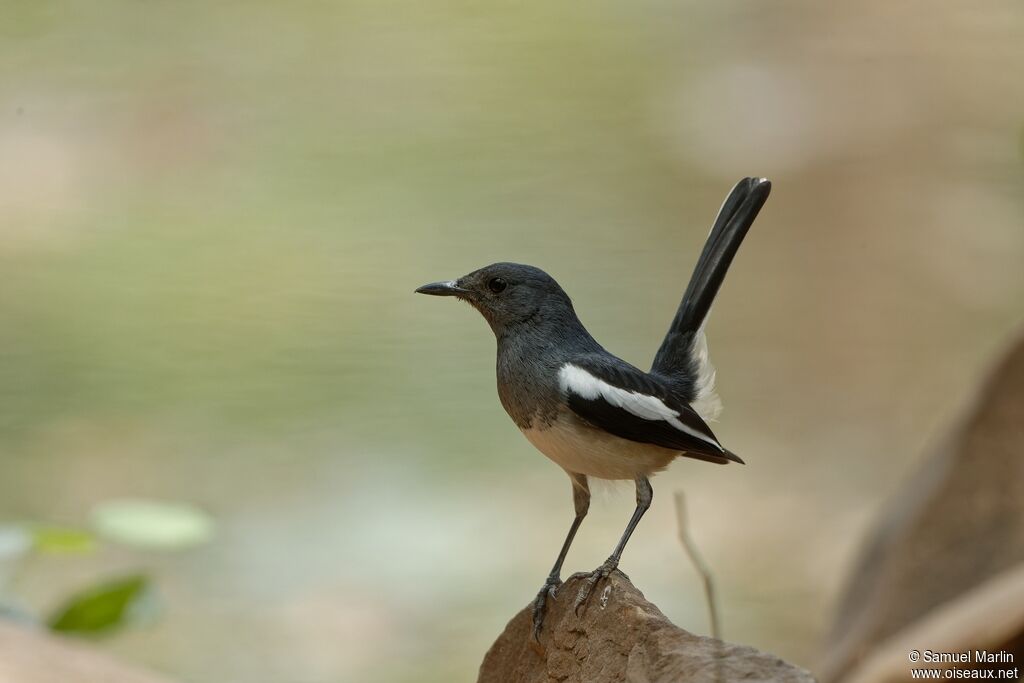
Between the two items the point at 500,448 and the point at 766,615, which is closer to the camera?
the point at 766,615

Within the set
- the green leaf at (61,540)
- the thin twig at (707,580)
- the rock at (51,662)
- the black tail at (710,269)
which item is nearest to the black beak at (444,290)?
the black tail at (710,269)

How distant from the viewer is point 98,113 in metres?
6.32

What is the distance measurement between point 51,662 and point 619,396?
5.41 ft

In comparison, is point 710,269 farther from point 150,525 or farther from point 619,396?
point 150,525

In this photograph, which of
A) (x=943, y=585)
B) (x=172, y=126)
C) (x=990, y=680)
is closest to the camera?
(x=990, y=680)

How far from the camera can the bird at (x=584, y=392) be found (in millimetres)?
2500

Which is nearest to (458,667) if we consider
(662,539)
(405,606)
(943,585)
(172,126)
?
(405,606)

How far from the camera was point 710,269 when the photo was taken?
279 cm

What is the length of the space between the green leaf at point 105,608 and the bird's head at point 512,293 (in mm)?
1922

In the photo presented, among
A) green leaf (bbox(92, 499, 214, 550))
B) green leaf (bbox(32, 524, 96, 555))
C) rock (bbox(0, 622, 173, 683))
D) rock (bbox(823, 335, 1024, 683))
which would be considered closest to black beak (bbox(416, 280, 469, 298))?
rock (bbox(0, 622, 173, 683))

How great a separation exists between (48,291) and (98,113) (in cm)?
98

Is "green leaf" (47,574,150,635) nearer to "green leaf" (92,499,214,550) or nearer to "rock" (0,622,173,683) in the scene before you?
"green leaf" (92,499,214,550)

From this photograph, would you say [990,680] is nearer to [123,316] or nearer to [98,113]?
[123,316]

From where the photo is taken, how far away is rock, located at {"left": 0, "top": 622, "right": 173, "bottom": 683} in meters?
2.94
